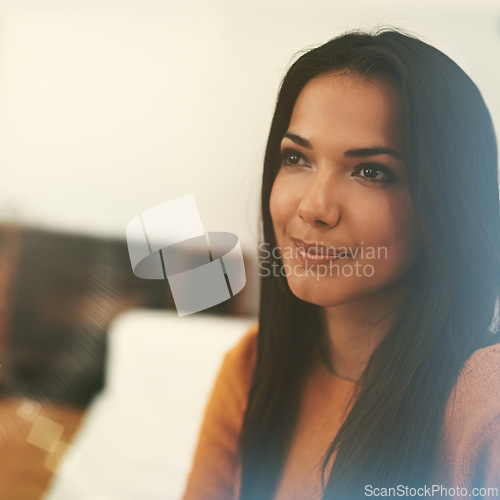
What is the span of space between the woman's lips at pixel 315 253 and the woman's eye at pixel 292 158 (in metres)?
0.07

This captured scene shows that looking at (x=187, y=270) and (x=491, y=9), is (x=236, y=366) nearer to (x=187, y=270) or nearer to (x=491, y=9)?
(x=187, y=270)

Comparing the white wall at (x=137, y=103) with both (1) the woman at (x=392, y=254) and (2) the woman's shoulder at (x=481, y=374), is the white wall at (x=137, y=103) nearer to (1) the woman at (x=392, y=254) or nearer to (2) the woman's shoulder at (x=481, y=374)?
(1) the woman at (x=392, y=254)

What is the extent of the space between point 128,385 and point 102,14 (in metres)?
0.43

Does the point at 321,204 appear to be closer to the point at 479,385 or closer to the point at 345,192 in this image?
the point at 345,192

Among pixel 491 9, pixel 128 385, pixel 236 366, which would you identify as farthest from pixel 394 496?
pixel 491 9

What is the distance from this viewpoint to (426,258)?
41 centimetres

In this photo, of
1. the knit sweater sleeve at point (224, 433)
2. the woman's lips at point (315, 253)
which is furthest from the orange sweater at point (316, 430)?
the woman's lips at point (315, 253)

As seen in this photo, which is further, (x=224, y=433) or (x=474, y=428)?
(x=224, y=433)

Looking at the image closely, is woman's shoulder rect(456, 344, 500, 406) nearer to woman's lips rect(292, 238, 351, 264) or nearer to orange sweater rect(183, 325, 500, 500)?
orange sweater rect(183, 325, 500, 500)

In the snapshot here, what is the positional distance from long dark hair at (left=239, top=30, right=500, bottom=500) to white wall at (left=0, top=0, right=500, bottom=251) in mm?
60

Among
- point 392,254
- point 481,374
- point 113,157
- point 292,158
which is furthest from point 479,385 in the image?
point 113,157

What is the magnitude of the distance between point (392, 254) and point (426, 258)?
1.1 inches

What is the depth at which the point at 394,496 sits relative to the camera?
428 mm

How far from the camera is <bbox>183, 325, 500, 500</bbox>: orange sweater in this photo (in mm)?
379
